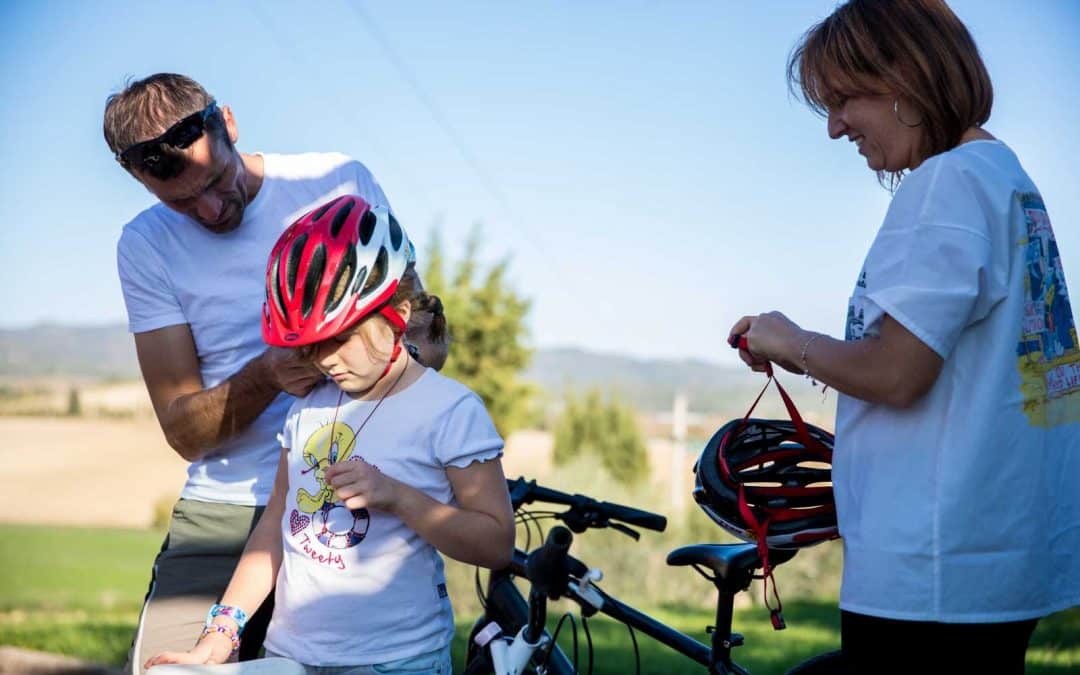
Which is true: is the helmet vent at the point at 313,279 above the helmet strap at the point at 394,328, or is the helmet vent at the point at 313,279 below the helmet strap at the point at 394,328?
above

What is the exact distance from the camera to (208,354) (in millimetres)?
3291

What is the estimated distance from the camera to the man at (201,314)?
122 inches

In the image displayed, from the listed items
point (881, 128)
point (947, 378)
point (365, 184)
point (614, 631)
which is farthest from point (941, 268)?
point (614, 631)

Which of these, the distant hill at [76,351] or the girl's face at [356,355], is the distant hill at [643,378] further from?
the girl's face at [356,355]

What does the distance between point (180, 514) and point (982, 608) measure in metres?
2.26

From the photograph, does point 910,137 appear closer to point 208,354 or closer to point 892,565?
point 892,565

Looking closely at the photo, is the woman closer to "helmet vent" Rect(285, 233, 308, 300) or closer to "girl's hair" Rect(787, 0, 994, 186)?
"girl's hair" Rect(787, 0, 994, 186)

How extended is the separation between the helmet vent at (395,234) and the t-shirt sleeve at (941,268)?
1135mm

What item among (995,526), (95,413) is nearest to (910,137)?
(995,526)

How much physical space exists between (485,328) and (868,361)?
17.1 meters

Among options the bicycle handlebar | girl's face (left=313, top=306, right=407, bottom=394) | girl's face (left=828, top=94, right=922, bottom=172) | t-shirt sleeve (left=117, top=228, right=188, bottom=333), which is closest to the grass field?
the bicycle handlebar

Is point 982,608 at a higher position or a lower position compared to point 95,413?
higher

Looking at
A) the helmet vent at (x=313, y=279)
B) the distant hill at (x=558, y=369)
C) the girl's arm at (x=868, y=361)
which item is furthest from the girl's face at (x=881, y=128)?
the distant hill at (x=558, y=369)

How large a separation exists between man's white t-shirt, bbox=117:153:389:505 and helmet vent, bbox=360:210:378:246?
0.70m
